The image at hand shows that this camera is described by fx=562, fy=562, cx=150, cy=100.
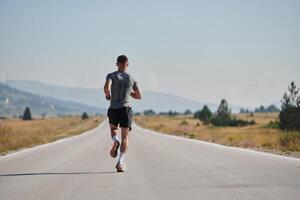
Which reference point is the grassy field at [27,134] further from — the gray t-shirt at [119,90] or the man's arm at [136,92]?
the gray t-shirt at [119,90]

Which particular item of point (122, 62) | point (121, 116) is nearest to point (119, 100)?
point (121, 116)

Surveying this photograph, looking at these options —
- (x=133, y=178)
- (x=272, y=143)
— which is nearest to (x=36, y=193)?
(x=133, y=178)

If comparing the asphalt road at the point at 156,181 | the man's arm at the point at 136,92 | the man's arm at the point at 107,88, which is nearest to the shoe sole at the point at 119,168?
the asphalt road at the point at 156,181

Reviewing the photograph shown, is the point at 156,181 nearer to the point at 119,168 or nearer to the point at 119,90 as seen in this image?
the point at 119,168

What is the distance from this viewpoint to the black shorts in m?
10.5

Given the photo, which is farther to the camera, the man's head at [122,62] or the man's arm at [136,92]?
the man's arm at [136,92]

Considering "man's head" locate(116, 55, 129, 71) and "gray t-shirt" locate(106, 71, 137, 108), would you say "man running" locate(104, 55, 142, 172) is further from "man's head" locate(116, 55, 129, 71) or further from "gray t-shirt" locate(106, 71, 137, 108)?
"man's head" locate(116, 55, 129, 71)

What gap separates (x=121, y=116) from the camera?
1057 cm

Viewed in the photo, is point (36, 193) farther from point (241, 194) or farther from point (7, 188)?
point (241, 194)

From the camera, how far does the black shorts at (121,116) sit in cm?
1052

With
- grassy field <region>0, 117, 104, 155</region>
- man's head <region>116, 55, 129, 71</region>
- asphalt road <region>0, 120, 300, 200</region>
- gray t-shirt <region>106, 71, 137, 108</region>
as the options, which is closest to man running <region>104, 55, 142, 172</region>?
gray t-shirt <region>106, 71, 137, 108</region>

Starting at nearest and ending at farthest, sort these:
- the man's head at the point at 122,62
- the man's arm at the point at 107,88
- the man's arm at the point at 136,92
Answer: the man's arm at the point at 107,88, the man's head at the point at 122,62, the man's arm at the point at 136,92

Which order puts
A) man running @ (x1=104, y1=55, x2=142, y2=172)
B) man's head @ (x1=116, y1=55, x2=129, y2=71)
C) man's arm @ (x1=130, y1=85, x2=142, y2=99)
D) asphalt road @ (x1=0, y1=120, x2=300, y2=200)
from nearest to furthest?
asphalt road @ (x1=0, y1=120, x2=300, y2=200) < man running @ (x1=104, y1=55, x2=142, y2=172) < man's head @ (x1=116, y1=55, x2=129, y2=71) < man's arm @ (x1=130, y1=85, x2=142, y2=99)

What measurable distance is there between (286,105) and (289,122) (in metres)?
1.43
